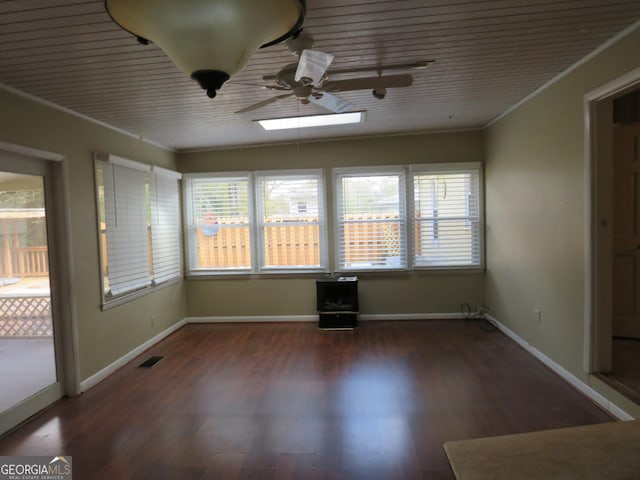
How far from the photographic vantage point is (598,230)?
2523 millimetres

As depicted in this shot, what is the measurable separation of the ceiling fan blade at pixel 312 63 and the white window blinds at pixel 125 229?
2630 mm

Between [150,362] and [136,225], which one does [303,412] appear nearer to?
[150,362]

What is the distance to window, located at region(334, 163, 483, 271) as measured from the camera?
15.1 feet

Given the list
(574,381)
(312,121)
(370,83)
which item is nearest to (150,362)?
(312,121)

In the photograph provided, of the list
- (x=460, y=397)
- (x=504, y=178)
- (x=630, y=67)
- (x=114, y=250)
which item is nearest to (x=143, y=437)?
(x=114, y=250)

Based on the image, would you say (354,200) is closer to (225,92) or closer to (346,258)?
(346,258)

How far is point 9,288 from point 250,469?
2.26 meters

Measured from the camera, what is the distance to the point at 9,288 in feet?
8.53

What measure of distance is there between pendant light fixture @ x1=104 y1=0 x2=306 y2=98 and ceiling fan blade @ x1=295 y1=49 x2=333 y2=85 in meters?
0.84

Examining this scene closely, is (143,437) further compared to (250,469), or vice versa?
(143,437)

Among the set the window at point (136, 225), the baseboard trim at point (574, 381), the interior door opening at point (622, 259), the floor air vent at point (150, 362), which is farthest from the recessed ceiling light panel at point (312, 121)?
the baseboard trim at point (574, 381)

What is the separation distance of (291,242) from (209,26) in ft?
13.5

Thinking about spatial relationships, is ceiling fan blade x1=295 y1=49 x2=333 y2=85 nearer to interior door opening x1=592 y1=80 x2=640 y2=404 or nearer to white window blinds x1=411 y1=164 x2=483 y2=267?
interior door opening x1=592 y1=80 x2=640 y2=404

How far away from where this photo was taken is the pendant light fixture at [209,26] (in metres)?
0.72
